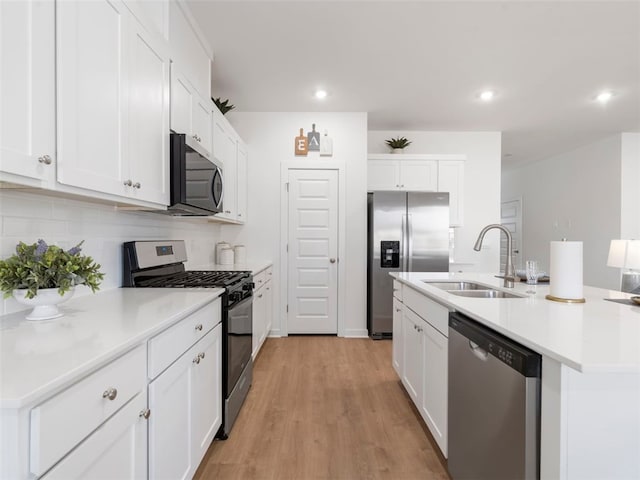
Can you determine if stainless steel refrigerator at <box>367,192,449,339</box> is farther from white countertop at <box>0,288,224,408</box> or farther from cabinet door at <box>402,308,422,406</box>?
white countertop at <box>0,288,224,408</box>

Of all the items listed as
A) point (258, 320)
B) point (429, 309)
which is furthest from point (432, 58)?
point (258, 320)

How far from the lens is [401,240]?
12.8ft

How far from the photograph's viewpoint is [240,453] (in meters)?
1.81

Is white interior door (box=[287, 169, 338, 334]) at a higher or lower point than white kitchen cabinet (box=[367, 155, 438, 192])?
lower

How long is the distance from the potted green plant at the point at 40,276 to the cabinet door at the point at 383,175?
359 cm

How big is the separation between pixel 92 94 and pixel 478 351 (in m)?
1.73

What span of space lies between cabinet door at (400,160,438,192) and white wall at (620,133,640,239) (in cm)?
296

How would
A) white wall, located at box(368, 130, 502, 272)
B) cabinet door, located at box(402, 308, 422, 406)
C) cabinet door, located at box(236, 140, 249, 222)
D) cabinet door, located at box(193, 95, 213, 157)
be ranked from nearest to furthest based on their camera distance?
cabinet door, located at box(402, 308, 422, 406) < cabinet door, located at box(193, 95, 213, 157) < cabinet door, located at box(236, 140, 249, 222) < white wall, located at box(368, 130, 502, 272)

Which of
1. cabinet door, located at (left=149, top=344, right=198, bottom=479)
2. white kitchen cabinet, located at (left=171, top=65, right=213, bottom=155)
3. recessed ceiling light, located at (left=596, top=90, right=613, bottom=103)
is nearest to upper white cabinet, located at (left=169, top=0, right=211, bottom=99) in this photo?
white kitchen cabinet, located at (left=171, top=65, right=213, bottom=155)

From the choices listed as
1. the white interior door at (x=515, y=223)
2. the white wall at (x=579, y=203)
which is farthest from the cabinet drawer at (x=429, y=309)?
the white interior door at (x=515, y=223)

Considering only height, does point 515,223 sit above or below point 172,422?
above

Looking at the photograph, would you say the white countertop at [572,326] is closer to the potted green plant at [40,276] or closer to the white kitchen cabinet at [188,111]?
the potted green plant at [40,276]

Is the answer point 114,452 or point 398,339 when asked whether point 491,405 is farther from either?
point 398,339

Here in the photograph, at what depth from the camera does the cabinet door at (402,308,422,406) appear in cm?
202
